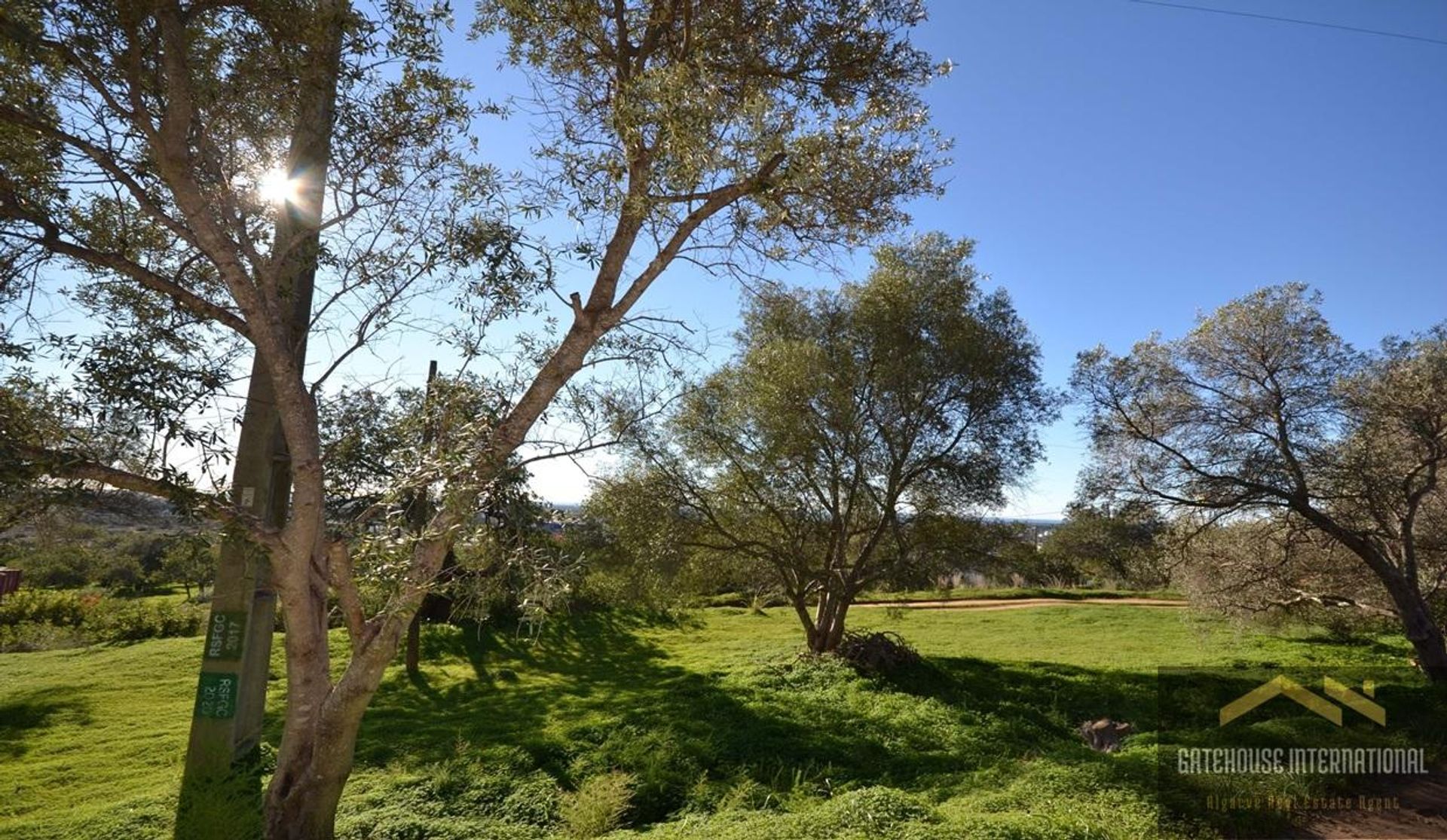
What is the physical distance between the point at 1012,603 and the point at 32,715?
2479 centimetres

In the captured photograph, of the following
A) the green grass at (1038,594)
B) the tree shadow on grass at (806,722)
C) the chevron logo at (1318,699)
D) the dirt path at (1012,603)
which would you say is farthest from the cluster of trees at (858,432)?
the green grass at (1038,594)

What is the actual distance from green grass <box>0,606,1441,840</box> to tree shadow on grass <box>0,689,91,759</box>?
48mm

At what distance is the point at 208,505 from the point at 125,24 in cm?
291

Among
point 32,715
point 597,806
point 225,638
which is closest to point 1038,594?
point 597,806

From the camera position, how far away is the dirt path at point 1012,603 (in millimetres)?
24125

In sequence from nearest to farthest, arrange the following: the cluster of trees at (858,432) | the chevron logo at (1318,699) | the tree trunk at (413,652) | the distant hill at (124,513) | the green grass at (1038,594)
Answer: the distant hill at (124,513) → the chevron logo at (1318,699) → the cluster of trees at (858,432) → the tree trunk at (413,652) → the green grass at (1038,594)

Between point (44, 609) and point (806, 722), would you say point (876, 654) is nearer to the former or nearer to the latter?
point (806, 722)

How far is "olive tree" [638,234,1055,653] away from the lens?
13.2 metres

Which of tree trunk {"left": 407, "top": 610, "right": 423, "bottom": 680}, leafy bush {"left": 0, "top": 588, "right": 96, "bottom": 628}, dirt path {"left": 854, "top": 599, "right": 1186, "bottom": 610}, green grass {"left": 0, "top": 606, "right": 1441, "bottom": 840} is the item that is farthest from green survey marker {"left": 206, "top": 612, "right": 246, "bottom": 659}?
dirt path {"left": 854, "top": 599, "right": 1186, "bottom": 610}

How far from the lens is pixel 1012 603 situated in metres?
25.5

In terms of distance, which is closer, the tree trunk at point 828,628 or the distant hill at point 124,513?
the distant hill at point 124,513

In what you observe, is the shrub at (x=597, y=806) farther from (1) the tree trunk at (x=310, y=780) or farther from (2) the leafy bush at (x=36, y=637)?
(2) the leafy bush at (x=36, y=637)

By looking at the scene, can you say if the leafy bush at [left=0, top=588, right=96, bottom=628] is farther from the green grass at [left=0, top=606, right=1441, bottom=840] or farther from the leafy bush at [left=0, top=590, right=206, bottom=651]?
the green grass at [left=0, top=606, right=1441, bottom=840]

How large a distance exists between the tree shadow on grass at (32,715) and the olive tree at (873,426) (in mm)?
9444
